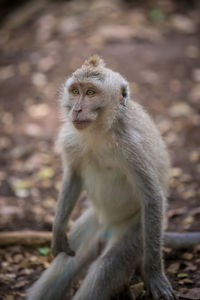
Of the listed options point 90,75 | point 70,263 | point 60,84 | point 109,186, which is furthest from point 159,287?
point 60,84

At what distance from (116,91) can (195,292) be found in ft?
7.83

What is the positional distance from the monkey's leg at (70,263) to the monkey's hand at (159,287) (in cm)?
96

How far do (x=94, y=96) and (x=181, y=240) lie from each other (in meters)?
2.24

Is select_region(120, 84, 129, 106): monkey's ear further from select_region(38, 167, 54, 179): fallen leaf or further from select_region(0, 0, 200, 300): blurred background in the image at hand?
select_region(38, 167, 54, 179): fallen leaf

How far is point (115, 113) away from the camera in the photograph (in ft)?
15.6

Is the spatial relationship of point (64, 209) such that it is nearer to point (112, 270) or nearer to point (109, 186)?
point (109, 186)

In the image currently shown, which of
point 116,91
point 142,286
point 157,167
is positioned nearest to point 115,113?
point 116,91

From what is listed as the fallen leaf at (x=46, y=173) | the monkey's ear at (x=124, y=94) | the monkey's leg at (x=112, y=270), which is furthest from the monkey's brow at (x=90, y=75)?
the fallen leaf at (x=46, y=173)

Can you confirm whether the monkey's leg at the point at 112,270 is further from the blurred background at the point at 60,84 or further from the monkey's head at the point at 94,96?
the monkey's head at the point at 94,96

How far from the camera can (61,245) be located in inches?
212

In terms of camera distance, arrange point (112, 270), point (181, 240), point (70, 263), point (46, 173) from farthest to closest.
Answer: point (46, 173)
point (181, 240)
point (70, 263)
point (112, 270)

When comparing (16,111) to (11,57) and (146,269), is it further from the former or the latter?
(146,269)

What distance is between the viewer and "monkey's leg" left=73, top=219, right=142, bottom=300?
4.76 metres

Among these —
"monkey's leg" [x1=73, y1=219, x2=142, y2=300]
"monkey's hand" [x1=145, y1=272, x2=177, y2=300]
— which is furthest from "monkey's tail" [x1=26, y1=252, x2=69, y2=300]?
"monkey's hand" [x1=145, y1=272, x2=177, y2=300]
